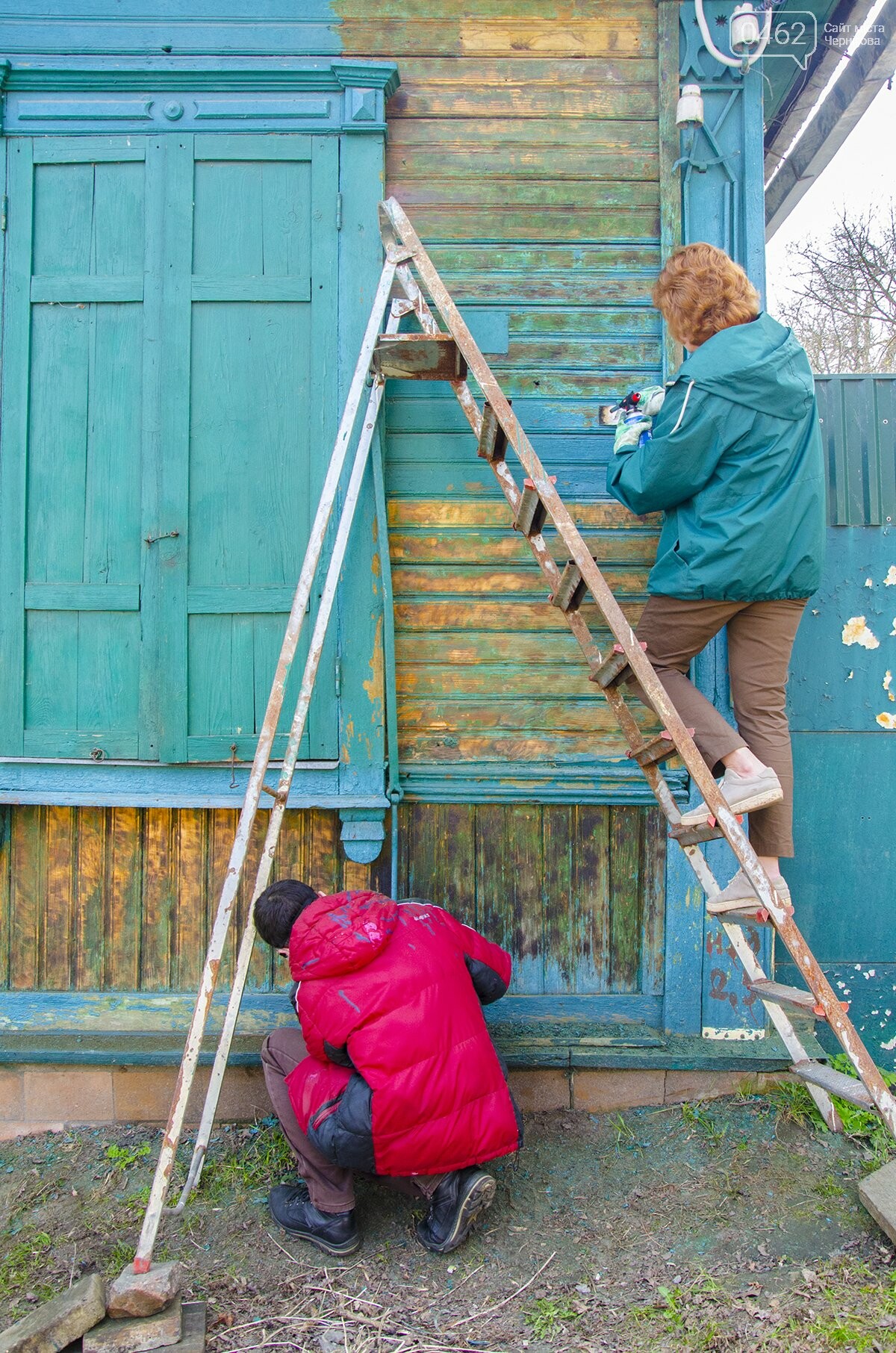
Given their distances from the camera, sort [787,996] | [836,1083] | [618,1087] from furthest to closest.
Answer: [618,1087] → [787,996] → [836,1083]

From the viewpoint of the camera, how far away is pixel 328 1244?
2598 mm

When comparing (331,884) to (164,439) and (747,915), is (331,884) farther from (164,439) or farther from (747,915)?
A: (164,439)

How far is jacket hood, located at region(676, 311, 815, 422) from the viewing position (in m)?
2.47

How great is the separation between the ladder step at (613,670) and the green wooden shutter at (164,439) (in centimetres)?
107

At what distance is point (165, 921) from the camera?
3309 millimetres

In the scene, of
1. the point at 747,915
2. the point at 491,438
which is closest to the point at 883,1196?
the point at 747,915

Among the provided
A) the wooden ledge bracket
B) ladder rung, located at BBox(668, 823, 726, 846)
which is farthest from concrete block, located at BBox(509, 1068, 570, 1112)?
the wooden ledge bracket

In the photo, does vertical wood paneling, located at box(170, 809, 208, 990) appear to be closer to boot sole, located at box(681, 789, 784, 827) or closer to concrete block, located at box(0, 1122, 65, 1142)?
concrete block, located at box(0, 1122, 65, 1142)

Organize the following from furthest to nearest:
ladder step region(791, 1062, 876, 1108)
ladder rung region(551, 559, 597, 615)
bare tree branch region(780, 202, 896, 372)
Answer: bare tree branch region(780, 202, 896, 372) < ladder rung region(551, 559, 597, 615) < ladder step region(791, 1062, 876, 1108)

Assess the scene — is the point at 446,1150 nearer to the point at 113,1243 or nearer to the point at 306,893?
the point at 306,893

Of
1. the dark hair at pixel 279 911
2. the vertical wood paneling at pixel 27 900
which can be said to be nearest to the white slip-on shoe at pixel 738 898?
the dark hair at pixel 279 911

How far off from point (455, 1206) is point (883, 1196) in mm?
1163

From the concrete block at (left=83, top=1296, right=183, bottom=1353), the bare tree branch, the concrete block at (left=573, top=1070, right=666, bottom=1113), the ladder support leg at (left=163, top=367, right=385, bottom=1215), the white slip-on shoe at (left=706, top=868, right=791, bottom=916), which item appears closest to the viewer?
the concrete block at (left=83, top=1296, right=183, bottom=1353)

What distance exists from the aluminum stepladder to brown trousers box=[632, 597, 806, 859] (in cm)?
18
